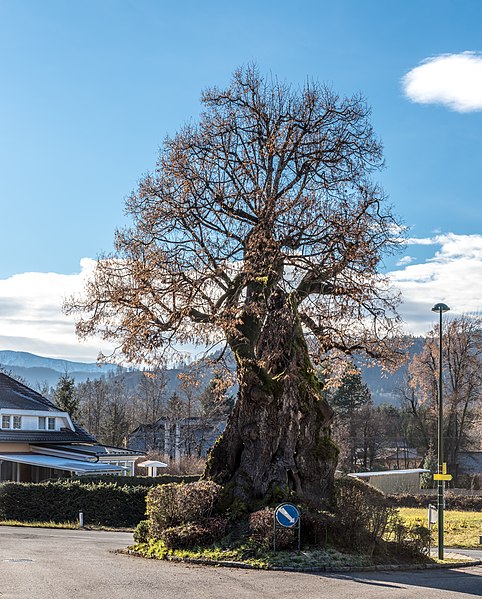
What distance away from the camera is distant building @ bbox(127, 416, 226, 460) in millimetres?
77375

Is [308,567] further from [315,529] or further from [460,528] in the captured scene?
[460,528]

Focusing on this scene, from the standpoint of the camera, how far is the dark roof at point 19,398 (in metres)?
54.8

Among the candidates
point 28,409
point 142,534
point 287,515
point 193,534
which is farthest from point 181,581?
point 28,409

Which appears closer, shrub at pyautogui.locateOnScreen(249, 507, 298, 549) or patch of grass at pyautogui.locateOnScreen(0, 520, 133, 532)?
shrub at pyautogui.locateOnScreen(249, 507, 298, 549)

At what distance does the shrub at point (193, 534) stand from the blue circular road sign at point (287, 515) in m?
1.90

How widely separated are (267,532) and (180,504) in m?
2.55

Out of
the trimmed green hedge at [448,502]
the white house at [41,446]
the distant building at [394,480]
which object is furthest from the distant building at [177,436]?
the trimmed green hedge at [448,502]

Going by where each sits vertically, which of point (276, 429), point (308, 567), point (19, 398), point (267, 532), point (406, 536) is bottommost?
point (308, 567)

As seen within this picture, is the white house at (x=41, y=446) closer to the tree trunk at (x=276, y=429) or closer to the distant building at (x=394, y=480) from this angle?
the distant building at (x=394, y=480)

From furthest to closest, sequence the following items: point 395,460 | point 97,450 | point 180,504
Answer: point 395,460 → point 97,450 → point 180,504

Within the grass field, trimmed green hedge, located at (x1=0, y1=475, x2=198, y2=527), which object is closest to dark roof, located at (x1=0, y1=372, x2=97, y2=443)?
trimmed green hedge, located at (x1=0, y1=475, x2=198, y2=527)

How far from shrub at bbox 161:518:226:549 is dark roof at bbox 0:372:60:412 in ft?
116

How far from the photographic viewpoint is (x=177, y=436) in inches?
2992

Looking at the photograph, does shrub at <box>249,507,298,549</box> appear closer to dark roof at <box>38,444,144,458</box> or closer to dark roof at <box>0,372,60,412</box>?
dark roof at <box>38,444,144,458</box>
